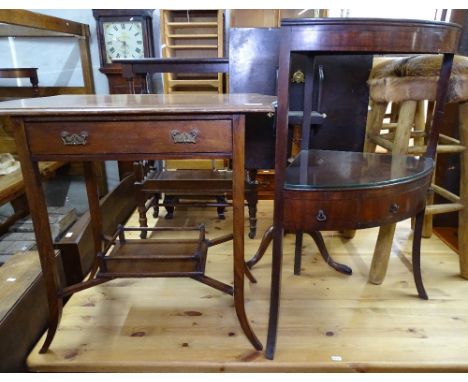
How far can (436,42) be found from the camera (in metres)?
0.90

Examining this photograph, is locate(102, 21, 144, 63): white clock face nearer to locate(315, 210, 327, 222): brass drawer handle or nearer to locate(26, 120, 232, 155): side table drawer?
locate(26, 120, 232, 155): side table drawer

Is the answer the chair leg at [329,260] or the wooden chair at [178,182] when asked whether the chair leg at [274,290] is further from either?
the wooden chair at [178,182]

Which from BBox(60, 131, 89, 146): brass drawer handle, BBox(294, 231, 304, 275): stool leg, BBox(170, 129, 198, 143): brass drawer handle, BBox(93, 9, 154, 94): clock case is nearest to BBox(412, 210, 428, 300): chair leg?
BBox(294, 231, 304, 275): stool leg

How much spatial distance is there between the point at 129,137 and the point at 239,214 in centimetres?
36

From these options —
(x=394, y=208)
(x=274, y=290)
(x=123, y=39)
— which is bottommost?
(x=274, y=290)

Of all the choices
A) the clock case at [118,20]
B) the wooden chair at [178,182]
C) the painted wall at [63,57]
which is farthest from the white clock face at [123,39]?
the wooden chair at [178,182]

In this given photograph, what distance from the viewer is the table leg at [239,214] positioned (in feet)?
2.93

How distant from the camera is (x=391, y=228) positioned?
Answer: 1366mm

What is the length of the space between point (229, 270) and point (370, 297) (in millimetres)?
594

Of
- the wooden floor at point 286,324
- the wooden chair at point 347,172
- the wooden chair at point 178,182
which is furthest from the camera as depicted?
the wooden chair at point 178,182

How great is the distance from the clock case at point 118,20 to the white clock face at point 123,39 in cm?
2

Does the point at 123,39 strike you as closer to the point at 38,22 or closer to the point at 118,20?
the point at 118,20

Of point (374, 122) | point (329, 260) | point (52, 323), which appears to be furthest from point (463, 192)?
point (52, 323)
